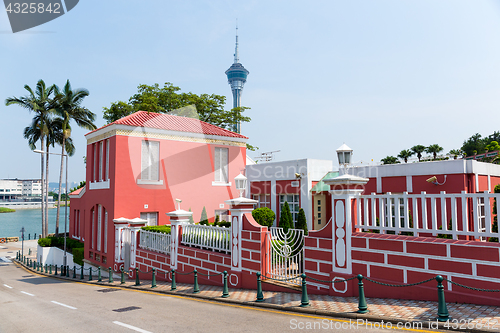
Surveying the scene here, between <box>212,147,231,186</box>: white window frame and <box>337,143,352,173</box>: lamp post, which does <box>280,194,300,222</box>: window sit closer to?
<box>212,147,231,186</box>: white window frame

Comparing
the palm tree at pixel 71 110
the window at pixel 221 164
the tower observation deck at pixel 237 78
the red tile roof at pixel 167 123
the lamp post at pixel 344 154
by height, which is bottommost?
the lamp post at pixel 344 154

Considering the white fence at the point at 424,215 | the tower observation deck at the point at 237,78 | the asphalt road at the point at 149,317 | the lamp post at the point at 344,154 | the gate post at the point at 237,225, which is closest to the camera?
the white fence at the point at 424,215

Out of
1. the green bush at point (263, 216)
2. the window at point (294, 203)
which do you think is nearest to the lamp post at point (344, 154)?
the green bush at point (263, 216)

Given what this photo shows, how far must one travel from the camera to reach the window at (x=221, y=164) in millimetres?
21812

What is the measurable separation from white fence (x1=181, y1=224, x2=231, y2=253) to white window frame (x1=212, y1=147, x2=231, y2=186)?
8255 millimetres

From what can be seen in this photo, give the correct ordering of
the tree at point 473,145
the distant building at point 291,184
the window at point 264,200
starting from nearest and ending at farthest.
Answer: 1. the distant building at point 291,184
2. the window at point 264,200
3. the tree at point 473,145

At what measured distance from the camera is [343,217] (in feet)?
28.0

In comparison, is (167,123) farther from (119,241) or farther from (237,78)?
(237,78)

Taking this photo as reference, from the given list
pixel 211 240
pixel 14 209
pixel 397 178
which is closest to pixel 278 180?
pixel 397 178

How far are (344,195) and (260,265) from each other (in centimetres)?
335

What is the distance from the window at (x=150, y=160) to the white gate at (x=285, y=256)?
1073 centimetres

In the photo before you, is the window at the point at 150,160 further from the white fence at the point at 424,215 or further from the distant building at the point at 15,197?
the distant building at the point at 15,197

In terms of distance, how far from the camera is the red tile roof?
63.0 feet

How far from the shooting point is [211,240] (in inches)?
482
